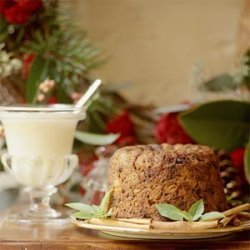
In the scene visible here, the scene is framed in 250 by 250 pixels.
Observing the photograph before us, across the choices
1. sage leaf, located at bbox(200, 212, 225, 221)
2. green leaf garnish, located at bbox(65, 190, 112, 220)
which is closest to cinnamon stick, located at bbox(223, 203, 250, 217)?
sage leaf, located at bbox(200, 212, 225, 221)

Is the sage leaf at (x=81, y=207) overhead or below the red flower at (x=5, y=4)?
below

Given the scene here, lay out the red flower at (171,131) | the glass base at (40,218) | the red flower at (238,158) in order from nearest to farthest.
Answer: the glass base at (40,218) → the red flower at (238,158) → the red flower at (171,131)

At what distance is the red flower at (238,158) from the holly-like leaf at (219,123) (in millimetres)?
31

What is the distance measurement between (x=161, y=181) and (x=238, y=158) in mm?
357

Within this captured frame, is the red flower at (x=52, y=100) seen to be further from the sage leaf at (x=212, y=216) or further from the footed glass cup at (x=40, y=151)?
the sage leaf at (x=212, y=216)

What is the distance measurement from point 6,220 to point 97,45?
0.64 m

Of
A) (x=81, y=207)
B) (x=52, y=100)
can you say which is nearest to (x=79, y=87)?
(x=52, y=100)

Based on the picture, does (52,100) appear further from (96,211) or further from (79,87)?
(96,211)

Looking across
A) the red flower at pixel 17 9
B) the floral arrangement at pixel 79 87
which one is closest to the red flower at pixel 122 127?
the floral arrangement at pixel 79 87

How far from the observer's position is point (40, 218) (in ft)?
3.50

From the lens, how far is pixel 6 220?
1051 millimetres

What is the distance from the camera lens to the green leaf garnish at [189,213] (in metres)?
0.88

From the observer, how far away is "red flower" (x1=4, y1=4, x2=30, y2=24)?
51.9 inches

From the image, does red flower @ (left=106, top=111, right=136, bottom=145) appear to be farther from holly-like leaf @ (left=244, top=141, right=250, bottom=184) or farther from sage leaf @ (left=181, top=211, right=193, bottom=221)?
sage leaf @ (left=181, top=211, right=193, bottom=221)
